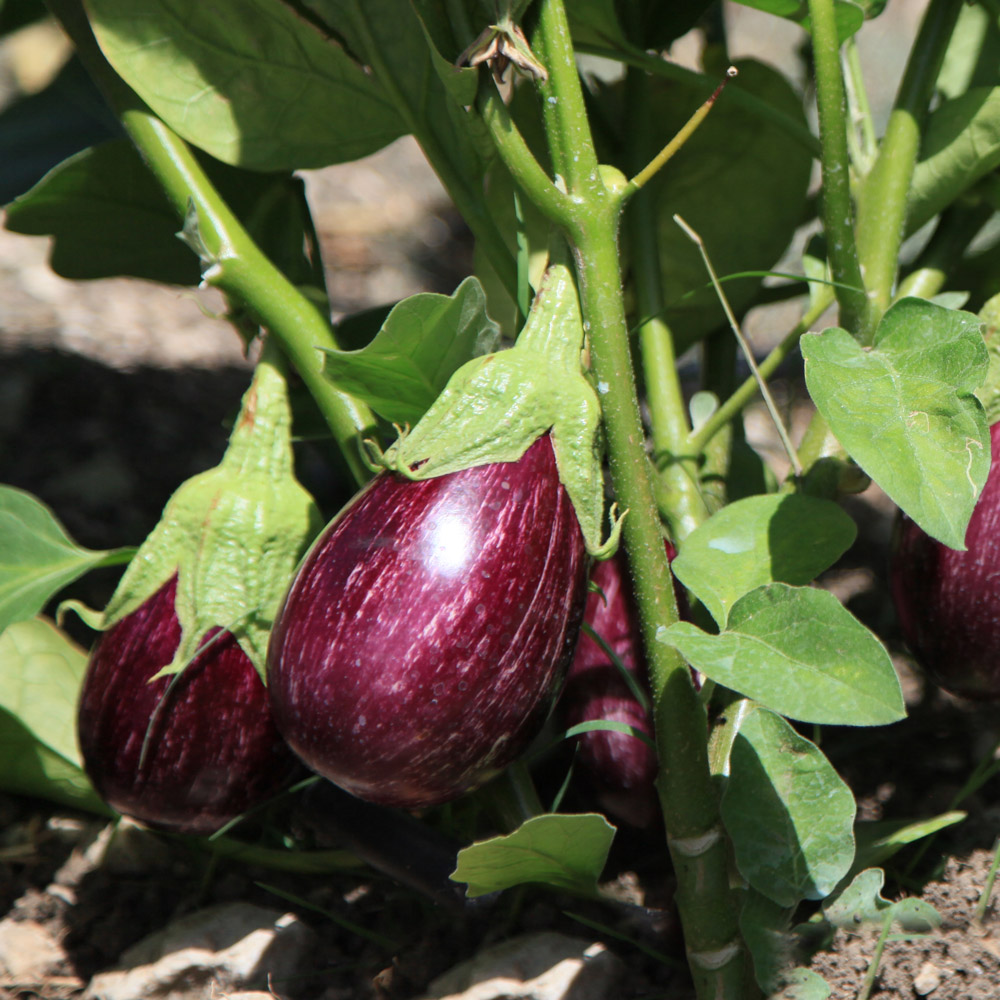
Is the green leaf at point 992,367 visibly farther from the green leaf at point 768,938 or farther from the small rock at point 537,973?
the small rock at point 537,973

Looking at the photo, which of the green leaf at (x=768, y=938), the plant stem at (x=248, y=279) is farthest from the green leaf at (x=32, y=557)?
the green leaf at (x=768, y=938)

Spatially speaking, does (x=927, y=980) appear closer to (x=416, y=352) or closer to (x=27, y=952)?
(x=416, y=352)

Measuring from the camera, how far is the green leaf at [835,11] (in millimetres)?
805

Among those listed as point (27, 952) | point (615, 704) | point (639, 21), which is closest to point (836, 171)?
point (639, 21)

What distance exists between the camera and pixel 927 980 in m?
0.75

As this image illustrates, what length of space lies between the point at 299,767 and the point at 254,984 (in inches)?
6.4

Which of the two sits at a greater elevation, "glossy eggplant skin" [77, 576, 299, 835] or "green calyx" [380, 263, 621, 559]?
"green calyx" [380, 263, 621, 559]

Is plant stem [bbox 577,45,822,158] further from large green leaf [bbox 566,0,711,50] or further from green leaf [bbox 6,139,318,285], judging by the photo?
green leaf [bbox 6,139,318,285]

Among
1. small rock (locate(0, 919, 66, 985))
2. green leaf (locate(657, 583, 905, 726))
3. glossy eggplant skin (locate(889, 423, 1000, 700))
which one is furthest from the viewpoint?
small rock (locate(0, 919, 66, 985))

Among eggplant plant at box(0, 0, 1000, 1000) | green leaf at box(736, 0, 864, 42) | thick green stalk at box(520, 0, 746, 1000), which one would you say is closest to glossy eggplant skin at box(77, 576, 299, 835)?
eggplant plant at box(0, 0, 1000, 1000)

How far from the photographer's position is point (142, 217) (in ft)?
3.34

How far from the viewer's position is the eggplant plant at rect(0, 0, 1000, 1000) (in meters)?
0.65

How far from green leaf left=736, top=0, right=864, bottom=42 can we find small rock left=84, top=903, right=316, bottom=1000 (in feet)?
2.58

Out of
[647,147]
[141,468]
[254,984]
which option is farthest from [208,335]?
[254,984]
